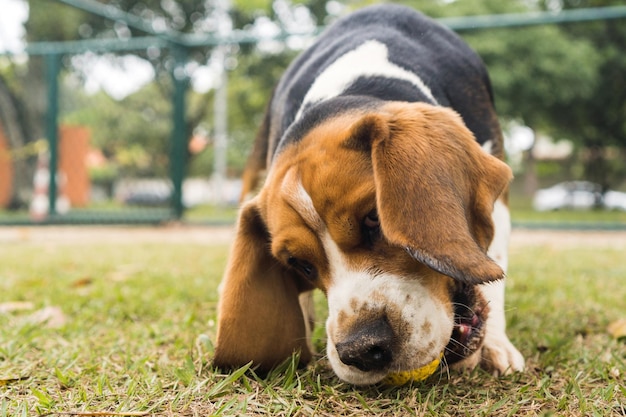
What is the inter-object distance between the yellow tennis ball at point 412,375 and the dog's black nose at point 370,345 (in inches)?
5.7

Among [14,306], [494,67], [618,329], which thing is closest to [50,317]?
[14,306]

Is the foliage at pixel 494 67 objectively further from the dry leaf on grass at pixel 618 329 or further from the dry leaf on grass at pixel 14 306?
the dry leaf on grass at pixel 618 329

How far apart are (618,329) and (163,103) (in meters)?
9.35

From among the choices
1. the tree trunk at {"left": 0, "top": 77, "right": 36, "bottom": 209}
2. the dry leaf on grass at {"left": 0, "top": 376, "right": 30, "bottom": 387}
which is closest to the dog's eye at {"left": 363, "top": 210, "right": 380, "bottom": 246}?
the dry leaf on grass at {"left": 0, "top": 376, "right": 30, "bottom": 387}

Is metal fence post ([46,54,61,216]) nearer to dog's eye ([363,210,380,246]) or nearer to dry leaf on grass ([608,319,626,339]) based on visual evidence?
dry leaf on grass ([608,319,626,339])

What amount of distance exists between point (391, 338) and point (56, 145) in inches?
355

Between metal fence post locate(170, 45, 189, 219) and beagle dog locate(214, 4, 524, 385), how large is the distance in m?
8.08

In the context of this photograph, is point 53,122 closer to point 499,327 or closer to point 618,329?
point 499,327

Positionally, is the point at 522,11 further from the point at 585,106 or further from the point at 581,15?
the point at 581,15

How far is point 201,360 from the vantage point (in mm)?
2523

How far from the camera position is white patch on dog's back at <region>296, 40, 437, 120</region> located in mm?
2975

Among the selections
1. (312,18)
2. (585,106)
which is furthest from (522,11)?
(312,18)

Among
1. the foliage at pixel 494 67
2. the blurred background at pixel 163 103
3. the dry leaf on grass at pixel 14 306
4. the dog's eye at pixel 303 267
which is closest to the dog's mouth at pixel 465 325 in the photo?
the dog's eye at pixel 303 267

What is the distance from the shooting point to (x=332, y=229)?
7.23ft
